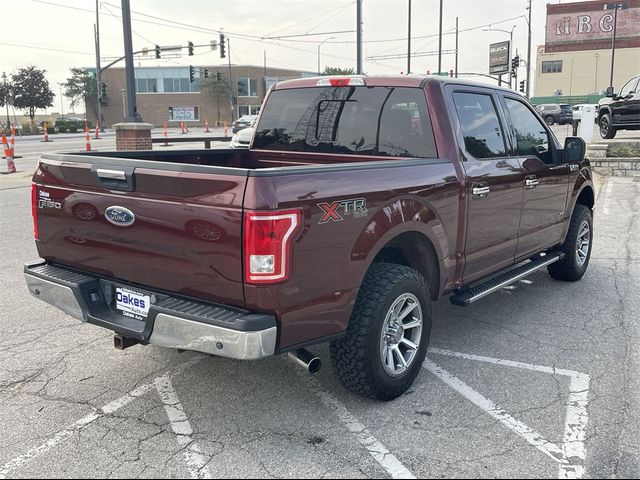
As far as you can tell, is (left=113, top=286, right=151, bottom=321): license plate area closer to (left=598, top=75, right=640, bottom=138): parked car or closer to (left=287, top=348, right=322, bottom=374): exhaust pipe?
(left=287, top=348, right=322, bottom=374): exhaust pipe

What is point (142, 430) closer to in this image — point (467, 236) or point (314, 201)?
point (314, 201)

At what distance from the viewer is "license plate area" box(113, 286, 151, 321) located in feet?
11.0

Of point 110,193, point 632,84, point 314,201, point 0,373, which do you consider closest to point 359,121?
point 314,201

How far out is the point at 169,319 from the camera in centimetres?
312

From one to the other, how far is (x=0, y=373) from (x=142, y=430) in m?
1.41

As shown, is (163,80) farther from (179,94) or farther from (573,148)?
(573,148)

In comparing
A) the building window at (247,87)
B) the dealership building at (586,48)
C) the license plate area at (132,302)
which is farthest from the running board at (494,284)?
the dealership building at (586,48)

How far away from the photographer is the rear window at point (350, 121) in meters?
4.30

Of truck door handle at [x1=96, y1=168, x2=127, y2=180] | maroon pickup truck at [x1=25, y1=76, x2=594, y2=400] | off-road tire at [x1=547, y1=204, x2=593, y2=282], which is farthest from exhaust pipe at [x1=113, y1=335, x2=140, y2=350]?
off-road tire at [x1=547, y1=204, x2=593, y2=282]

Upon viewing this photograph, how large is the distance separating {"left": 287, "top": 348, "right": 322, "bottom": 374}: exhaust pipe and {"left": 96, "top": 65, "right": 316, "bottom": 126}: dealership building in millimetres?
76474

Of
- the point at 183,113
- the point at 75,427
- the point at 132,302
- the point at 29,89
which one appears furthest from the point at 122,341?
the point at 183,113

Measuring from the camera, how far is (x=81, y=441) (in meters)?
3.23

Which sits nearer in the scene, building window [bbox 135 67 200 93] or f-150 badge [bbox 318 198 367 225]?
f-150 badge [bbox 318 198 367 225]

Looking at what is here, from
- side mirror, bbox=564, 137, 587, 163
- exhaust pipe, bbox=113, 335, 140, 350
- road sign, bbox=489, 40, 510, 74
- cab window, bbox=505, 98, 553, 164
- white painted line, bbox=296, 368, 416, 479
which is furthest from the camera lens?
road sign, bbox=489, 40, 510, 74
